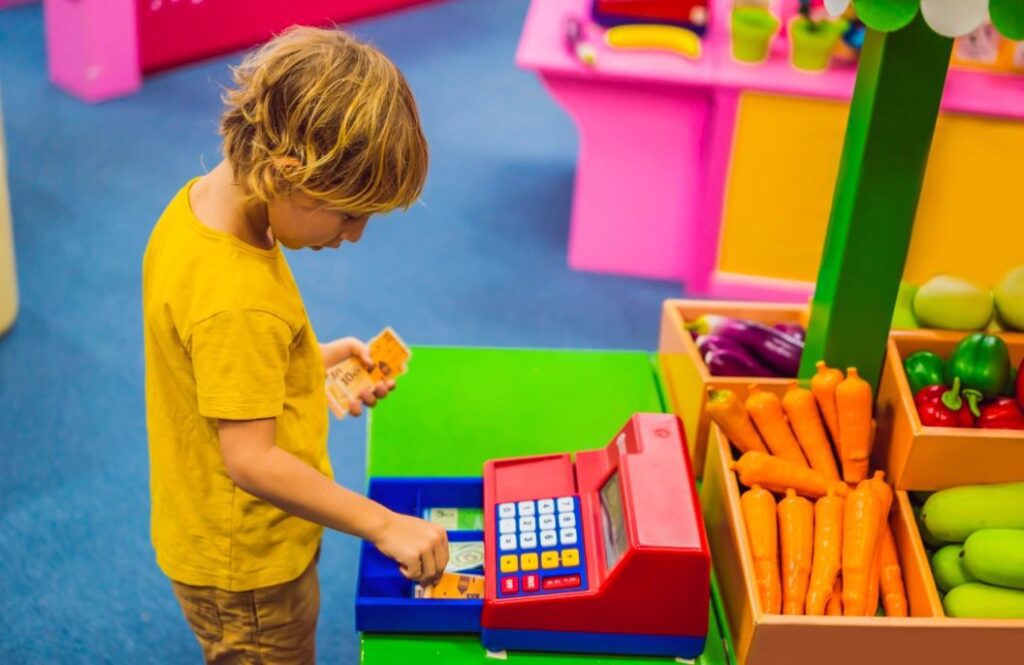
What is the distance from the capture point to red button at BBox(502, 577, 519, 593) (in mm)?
1578

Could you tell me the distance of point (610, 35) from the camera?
3941 millimetres

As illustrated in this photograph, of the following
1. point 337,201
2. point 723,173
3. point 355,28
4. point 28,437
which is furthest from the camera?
point 355,28

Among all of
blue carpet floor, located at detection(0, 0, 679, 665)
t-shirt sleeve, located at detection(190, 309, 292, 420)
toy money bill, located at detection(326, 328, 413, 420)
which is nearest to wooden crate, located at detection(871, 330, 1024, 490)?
toy money bill, located at detection(326, 328, 413, 420)

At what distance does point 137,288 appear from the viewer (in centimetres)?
388

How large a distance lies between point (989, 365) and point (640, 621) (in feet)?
2.16

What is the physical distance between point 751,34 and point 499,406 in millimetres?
2031

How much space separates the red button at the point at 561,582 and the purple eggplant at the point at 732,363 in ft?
1.87

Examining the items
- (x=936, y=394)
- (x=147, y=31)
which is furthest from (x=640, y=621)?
(x=147, y=31)

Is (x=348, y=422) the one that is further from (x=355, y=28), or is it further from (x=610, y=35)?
(x=355, y=28)

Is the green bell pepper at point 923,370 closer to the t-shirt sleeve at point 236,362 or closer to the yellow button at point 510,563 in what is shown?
the yellow button at point 510,563

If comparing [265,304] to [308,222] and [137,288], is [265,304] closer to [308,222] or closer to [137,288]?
[308,222]

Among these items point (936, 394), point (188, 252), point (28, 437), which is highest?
point (188, 252)

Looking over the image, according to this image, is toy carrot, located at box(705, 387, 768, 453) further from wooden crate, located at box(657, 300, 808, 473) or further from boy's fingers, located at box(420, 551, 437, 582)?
boy's fingers, located at box(420, 551, 437, 582)

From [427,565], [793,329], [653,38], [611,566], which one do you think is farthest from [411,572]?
[653,38]
